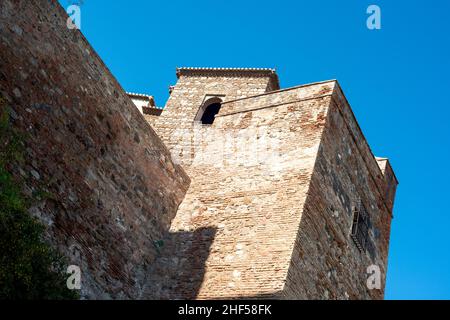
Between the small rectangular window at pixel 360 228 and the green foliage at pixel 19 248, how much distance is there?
5.26 m

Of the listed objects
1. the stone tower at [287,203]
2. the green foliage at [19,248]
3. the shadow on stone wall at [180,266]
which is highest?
the stone tower at [287,203]

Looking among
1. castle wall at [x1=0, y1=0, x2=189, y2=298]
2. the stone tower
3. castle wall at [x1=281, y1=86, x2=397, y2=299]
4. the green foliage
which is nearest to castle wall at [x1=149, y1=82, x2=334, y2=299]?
the stone tower

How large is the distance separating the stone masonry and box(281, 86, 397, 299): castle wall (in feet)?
0.11

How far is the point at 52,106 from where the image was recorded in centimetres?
834

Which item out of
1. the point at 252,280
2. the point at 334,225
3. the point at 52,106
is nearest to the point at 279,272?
the point at 252,280

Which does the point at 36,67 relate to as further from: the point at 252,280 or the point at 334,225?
the point at 334,225

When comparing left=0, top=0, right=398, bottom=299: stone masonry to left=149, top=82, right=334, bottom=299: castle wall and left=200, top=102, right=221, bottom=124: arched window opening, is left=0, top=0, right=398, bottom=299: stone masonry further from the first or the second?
left=200, top=102, right=221, bottom=124: arched window opening

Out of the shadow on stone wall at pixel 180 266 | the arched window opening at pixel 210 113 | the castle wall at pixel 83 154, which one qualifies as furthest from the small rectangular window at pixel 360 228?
the arched window opening at pixel 210 113

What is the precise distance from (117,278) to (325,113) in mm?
4390

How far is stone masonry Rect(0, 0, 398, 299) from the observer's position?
26.5 feet

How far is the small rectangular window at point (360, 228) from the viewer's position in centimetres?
1073

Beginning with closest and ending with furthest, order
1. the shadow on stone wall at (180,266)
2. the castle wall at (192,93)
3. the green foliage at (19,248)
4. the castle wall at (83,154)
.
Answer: the green foliage at (19,248) < the castle wall at (83,154) < the shadow on stone wall at (180,266) < the castle wall at (192,93)

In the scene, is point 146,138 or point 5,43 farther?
point 146,138

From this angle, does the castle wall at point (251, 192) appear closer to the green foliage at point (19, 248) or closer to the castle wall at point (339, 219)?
the castle wall at point (339, 219)
